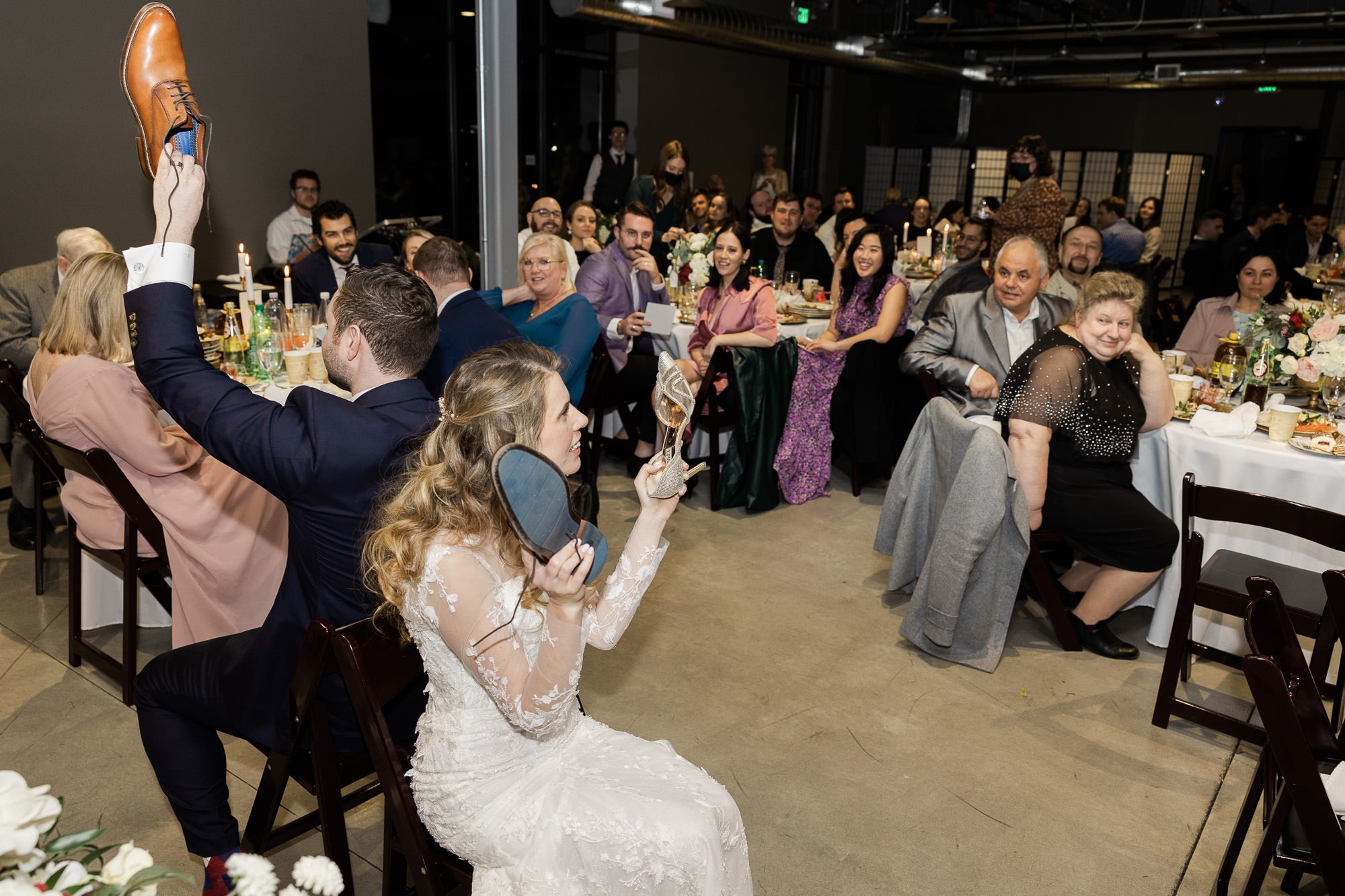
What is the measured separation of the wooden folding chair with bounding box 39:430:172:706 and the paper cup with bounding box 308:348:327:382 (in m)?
0.87

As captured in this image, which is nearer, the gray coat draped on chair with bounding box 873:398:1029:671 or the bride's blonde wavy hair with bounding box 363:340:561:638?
the bride's blonde wavy hair with bounding box 363:340:561:638

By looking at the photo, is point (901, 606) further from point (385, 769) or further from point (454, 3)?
point (454, 3)

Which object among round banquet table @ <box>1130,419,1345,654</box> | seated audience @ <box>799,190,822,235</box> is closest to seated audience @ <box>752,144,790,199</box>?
seated audience @ <box>799,190,822,235</box>

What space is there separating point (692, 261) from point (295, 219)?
10.1 ft

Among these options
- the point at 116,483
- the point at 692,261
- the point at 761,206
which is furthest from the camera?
the point at 761,206

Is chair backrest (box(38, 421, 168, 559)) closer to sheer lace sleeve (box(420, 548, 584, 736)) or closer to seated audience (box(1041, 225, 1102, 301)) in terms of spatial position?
sheer lace sleeve (box(420, 548, 584, 736))

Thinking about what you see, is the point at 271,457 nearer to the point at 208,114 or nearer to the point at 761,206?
the point at 208,114

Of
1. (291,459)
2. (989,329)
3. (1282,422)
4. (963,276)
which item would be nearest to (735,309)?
(989,329)

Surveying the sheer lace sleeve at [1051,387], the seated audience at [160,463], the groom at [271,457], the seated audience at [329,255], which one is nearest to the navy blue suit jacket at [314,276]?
the seated audience at [329,255]

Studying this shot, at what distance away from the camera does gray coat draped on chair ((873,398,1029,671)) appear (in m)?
3.19

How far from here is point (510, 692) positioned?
5.22 ft

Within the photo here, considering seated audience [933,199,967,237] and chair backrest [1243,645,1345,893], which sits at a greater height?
seated audience [933,199,967,237]

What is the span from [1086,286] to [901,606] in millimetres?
1376

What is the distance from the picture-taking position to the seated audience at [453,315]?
3566mm
